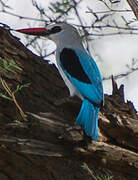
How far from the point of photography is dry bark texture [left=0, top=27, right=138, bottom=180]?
8.25ft

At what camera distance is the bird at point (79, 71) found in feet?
9.45

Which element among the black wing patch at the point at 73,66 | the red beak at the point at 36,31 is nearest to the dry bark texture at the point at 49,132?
the black wing patch at the point at 73,66

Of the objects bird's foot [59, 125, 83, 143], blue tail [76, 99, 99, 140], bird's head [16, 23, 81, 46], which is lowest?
bird's foot [59, 125, 83, 143]

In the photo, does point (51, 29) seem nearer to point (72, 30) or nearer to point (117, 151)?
point (72, 30)

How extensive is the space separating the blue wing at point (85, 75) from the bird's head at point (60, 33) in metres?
0.25

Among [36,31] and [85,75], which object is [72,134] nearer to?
[85,75]

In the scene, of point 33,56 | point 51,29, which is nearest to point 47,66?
point 33,56

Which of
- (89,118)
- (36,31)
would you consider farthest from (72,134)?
(36,31)

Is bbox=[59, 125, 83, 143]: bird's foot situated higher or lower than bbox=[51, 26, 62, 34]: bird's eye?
lower

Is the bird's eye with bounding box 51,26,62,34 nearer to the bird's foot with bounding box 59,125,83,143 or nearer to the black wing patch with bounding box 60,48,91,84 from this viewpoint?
the black wing patch with bounding box 60,48,91,84

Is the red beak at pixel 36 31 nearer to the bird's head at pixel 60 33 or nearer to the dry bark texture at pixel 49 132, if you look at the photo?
the bird's head at pixel 60 33

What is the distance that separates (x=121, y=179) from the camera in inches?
111

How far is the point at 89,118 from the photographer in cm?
285

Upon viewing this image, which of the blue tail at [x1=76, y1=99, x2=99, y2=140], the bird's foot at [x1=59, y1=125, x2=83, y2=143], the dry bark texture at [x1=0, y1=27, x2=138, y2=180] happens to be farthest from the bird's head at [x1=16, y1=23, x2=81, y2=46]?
the bird's foot at [x1=59, y1=125, x2=83, y2=143]
